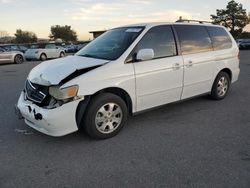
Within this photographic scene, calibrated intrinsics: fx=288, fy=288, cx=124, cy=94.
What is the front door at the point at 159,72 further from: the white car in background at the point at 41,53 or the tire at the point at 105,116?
the white car in background at the point at 41,53

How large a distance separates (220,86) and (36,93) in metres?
4.14

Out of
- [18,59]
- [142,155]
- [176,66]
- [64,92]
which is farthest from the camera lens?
[18,59]

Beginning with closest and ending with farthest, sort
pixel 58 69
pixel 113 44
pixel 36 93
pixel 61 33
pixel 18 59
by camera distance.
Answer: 1. pixel 36 93
2. pixel 58 69
3. pixel 113 44
4. pixel 18 59
5. pixel 61 33

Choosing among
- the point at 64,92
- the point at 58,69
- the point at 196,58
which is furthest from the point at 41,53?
the point at 64,92

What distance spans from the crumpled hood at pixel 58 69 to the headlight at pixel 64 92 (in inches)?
4.6

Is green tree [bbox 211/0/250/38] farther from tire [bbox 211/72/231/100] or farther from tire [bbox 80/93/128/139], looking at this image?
tire [bbox 80/93/128/139]

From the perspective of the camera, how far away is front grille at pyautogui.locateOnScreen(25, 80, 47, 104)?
417 cm

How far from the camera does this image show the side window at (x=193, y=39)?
17.9 ft

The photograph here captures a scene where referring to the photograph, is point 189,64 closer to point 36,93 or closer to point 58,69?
point 58,69

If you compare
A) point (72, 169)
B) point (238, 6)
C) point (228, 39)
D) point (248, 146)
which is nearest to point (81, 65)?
point (72, 169)

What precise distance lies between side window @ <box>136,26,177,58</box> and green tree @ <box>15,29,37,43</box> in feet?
291

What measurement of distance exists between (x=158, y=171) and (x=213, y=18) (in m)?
80.6

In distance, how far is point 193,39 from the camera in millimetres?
5695

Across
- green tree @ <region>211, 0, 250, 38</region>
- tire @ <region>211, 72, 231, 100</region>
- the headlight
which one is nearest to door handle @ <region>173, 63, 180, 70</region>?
tire @ <region>211, 72, 231, 100</region>
